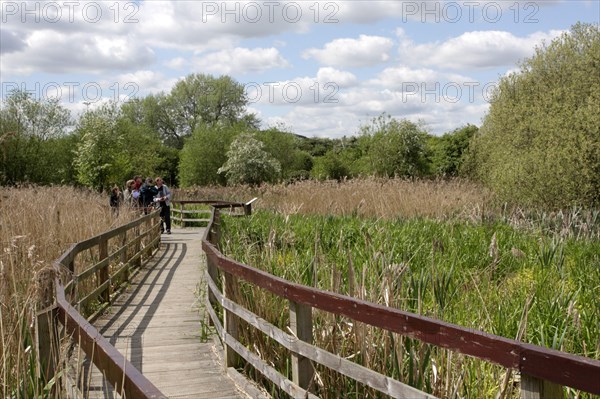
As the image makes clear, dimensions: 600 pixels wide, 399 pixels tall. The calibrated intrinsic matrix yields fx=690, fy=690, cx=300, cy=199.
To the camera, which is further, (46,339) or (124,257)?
(124,257)

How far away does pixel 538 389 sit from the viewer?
228 cm

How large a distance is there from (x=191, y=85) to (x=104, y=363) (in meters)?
74.1

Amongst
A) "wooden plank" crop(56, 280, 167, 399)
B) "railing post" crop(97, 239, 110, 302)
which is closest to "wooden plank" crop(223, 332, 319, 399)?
"wooden plank" crop(56, 280, 167, 399)

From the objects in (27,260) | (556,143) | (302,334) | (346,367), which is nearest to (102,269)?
(27,260)

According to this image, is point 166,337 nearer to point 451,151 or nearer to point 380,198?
point 380,198

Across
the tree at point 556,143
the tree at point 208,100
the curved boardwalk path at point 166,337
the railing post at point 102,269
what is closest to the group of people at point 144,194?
the curved boardwalk path at point 166,337

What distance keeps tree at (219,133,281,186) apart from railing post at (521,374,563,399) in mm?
40514

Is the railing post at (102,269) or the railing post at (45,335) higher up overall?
the railing post at (45,335)

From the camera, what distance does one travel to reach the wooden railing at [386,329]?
2.18m

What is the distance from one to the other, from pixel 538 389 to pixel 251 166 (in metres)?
41.5

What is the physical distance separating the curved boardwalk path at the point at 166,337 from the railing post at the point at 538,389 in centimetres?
145

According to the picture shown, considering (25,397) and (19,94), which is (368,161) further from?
(25,397)

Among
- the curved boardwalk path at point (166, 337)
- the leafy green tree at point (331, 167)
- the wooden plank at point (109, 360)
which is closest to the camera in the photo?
the wooden plank at point (109, 360)

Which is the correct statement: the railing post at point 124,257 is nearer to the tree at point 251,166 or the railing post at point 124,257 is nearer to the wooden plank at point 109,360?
the wooden plank at point 109,360
